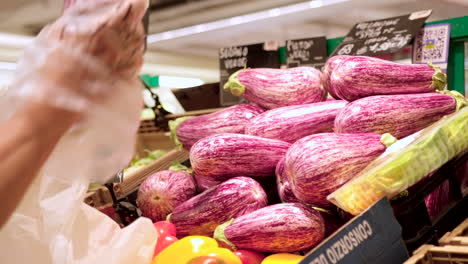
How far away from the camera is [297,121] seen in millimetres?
1540

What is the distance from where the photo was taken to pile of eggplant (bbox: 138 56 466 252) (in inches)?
50.9

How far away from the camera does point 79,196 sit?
1.16m

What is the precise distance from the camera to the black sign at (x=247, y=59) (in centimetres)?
267

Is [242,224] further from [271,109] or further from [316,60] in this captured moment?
[316,60]

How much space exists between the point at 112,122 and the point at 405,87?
0.99 meters

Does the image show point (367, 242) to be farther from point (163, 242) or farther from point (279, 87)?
point (279, 87)

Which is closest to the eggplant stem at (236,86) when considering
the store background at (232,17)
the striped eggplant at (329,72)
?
the striped eggplant at (329,72)

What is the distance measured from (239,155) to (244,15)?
429 cm

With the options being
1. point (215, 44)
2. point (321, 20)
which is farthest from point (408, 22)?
point (215, 44)

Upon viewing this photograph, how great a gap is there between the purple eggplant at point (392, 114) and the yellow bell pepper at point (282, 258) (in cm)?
38

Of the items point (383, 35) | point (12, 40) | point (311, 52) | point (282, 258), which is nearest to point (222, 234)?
point (282, 258)

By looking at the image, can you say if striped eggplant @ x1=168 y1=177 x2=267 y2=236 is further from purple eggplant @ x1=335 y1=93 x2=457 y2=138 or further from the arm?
the arm

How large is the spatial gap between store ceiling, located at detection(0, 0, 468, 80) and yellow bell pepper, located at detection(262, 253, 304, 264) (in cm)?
357

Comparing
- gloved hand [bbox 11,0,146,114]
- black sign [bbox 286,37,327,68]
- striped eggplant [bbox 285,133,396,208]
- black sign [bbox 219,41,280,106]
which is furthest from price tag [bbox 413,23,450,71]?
gloved hand [bbox 11,0,146,114]
